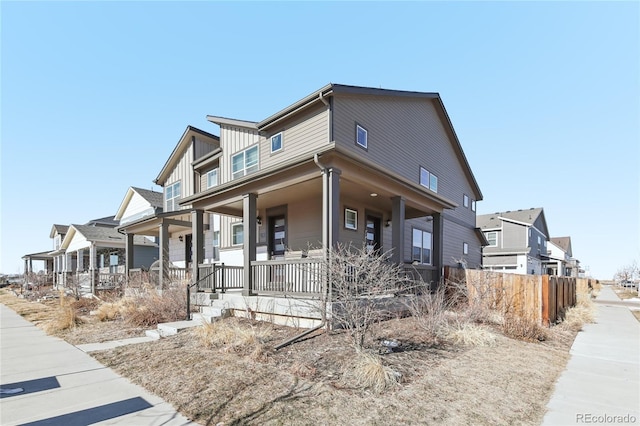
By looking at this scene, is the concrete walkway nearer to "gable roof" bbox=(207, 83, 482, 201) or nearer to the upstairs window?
the upstairs window

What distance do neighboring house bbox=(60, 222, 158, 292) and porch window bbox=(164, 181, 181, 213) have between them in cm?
419

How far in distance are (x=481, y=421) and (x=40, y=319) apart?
14.8 metres

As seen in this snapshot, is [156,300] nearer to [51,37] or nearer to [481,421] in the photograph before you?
[51,37]

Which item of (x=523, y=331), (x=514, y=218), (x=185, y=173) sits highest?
(x=185, y=173)

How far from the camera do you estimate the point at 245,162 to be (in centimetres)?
1288

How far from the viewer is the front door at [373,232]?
12945mm

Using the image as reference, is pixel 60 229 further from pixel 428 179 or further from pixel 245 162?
pixel 428 179

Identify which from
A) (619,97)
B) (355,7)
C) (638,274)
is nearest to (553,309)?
(619,97)

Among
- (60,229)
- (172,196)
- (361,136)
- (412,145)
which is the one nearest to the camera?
(361,136)

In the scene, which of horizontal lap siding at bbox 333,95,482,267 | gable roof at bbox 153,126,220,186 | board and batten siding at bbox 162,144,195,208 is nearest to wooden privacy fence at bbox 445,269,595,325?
horizontal lap siding at bbox 333,95,482,267

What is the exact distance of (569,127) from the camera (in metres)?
16.2

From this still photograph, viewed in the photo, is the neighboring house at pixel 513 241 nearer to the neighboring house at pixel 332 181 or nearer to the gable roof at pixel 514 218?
the gable roof at pixel 514 218

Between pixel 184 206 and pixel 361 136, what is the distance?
33.7 ft

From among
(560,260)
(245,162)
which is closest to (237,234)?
(245,162)
